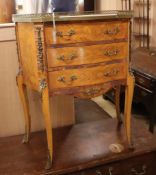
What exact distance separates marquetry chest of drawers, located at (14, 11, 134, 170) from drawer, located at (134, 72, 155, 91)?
1010 millimetres

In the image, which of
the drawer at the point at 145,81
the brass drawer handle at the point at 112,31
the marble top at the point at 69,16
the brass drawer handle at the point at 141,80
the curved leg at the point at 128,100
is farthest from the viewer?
the brass drawer handle at the point at 141,80

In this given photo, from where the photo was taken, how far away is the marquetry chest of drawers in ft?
3.70

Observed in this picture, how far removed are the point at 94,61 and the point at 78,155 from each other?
0.50 m

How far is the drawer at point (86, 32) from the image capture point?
1128mm

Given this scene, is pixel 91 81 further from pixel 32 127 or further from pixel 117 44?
pixel 32 127

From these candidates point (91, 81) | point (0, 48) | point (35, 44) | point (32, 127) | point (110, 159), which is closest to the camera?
point (35, 44)

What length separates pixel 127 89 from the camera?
134 centimetres

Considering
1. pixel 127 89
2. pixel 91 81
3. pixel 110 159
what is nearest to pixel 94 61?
pixel 91 81

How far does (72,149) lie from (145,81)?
3.88 feet

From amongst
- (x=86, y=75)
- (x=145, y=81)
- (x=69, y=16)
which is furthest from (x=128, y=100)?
(x=145, y=81)

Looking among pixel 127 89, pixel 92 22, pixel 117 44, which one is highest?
pixel 92 22

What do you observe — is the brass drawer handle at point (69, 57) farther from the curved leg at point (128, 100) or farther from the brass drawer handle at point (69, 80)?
the curved leg at point (128, 100)

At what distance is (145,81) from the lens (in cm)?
235

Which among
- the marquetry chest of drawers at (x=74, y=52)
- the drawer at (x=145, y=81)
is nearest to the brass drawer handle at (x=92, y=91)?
the marquetry chest of drawers at (x=74, y=52)
